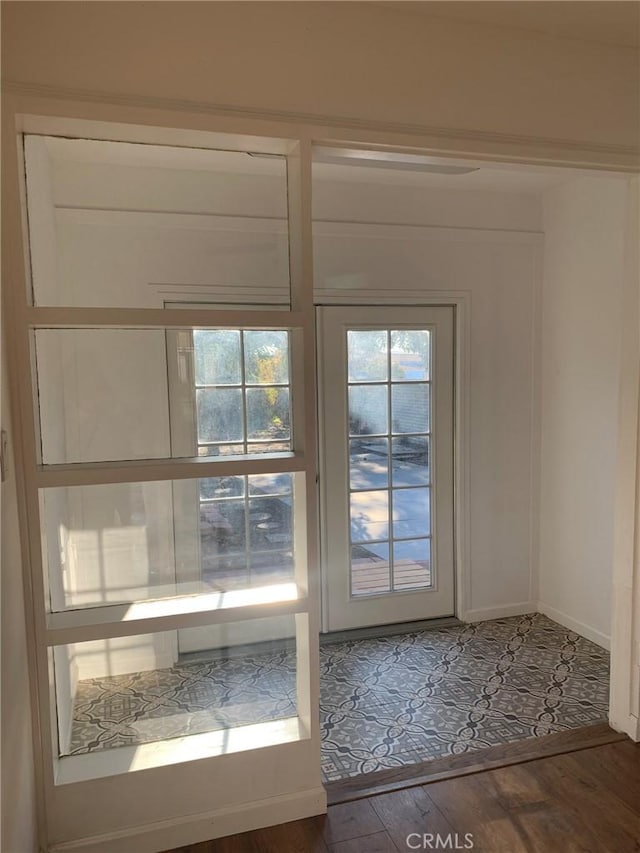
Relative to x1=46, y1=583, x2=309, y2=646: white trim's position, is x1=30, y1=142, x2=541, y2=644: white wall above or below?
above

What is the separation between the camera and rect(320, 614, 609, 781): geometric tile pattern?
2447 mm

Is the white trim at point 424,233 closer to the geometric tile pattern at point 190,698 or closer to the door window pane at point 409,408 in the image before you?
the door window pane at point 409,408

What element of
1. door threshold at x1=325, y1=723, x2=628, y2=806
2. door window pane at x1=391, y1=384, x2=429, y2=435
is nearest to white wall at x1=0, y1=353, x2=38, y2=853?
door threshold at x1=325, y1=723, x2=628, y2=806

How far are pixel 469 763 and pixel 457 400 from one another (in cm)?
193

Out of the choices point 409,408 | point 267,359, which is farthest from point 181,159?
point 409,408

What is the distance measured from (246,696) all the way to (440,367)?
216 cm

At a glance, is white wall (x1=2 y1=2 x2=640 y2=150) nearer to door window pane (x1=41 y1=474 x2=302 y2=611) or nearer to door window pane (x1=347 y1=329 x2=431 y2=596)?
door window pane (x1=41 y1=474 x2=302 y2=611)

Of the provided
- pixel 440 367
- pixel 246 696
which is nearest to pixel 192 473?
pixel 246 696

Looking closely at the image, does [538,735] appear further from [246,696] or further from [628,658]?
[246,696]

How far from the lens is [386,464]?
353 centimetres

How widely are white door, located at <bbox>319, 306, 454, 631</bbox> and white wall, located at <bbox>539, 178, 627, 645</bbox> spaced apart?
0.60 metres

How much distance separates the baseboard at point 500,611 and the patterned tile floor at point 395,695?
0.05 metres

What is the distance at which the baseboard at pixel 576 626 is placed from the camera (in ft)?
10.7

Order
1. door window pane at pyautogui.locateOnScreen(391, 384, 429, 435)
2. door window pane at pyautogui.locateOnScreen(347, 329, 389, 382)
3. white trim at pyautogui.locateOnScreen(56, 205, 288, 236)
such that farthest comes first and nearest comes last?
door window pane at pyautogui.locateOnScreen(391, 384, 429, 435) < door window pane at pyautogui.locateOnScreen(347, 329, 389, 382) < white trim at pyautogui.locateOnScreen(56, 205, 288, 236)
